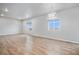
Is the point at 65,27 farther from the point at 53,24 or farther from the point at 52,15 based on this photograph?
the point at 52,15

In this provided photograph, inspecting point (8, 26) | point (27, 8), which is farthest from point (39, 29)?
point (8, 26)

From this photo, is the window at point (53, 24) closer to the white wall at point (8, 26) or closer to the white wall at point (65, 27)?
the white wall at point (65, 27)

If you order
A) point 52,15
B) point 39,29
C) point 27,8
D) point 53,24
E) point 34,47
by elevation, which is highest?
point 27,8

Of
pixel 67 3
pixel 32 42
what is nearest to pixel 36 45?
pixel 32 42

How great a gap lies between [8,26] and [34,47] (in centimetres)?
74

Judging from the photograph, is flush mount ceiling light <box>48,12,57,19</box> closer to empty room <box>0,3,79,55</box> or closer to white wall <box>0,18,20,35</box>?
empty room <box>0,3,79,55</box>

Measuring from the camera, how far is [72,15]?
9.16 ft

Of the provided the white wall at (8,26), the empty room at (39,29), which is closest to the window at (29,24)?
the empty room at (39,29)

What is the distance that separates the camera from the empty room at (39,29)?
2.82 metres

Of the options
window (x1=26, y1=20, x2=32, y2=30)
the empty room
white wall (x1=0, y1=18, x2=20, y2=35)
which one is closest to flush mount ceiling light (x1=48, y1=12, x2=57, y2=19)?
the empty room

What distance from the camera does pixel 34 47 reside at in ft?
9.36

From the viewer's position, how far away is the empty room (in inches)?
111

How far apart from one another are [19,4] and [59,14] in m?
0.91

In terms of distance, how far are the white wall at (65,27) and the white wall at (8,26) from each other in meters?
0.39
